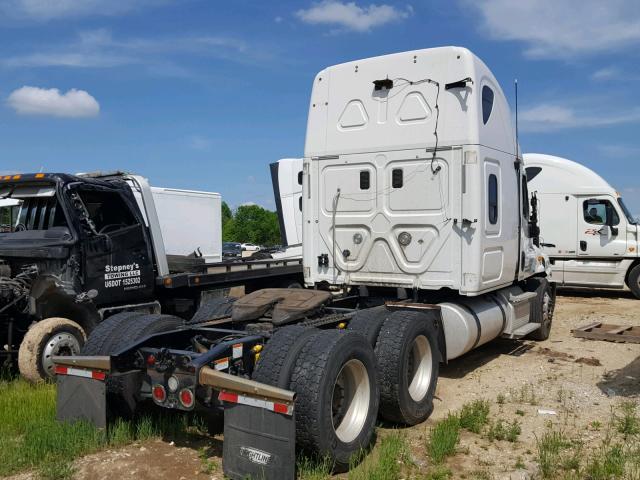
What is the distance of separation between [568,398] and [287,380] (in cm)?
365

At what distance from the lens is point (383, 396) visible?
5.48 m

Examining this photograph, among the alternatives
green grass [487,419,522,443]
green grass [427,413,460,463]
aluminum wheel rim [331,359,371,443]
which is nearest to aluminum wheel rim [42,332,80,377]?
aluminum wheel rim [331,359,371,443]

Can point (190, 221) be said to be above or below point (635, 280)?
above

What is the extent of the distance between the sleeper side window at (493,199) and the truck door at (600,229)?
29.3 ft

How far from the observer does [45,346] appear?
260 inches

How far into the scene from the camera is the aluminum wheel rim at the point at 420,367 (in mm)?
5938

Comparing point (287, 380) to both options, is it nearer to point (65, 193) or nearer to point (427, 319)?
point (427, 319)

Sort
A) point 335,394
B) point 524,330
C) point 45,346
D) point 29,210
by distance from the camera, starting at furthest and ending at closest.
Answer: point 524,330 → point 29,210 → point 45,346 → point 335,394

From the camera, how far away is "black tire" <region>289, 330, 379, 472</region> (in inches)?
166

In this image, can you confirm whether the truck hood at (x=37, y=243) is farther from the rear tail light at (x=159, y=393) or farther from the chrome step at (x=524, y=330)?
the chrome step at (x=524, y=330)

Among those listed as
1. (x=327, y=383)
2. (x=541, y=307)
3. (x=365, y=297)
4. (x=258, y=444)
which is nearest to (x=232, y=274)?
(x=365, y=297)

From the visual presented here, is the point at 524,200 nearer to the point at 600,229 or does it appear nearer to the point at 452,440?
the point at 452,440

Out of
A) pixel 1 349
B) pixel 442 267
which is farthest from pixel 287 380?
pixel 1 349

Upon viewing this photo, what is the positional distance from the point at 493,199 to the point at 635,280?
31.3 feet
